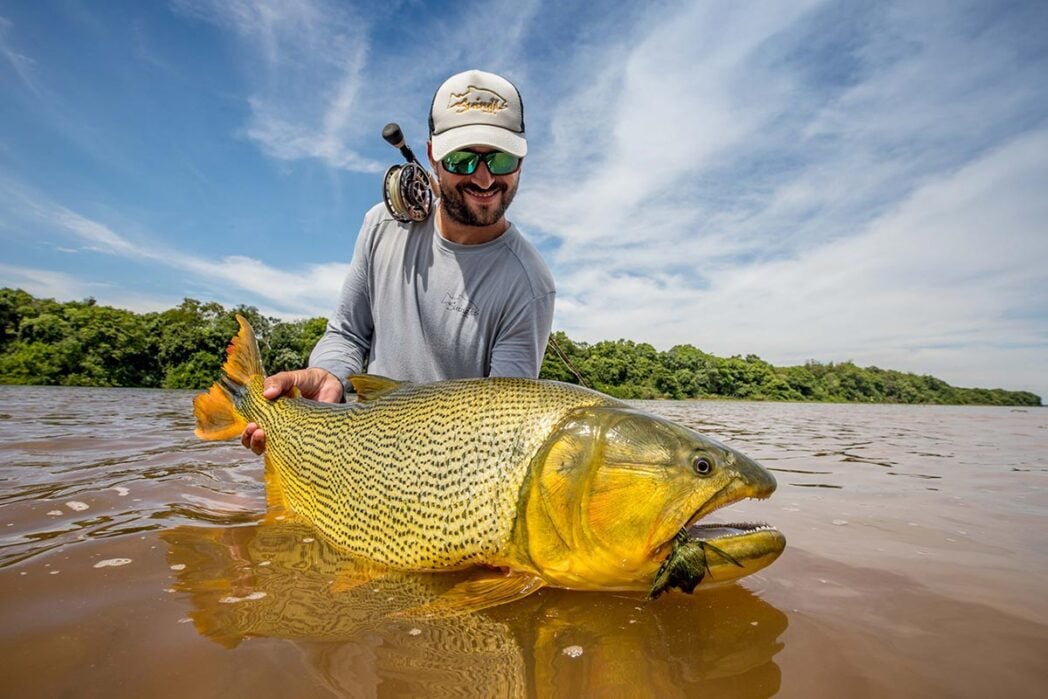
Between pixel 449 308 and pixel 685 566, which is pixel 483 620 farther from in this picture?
pixel 449 308

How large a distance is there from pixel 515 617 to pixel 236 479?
139 inches

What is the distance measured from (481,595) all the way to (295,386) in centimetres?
226

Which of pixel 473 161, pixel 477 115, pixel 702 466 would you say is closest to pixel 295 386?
pixel 473 161

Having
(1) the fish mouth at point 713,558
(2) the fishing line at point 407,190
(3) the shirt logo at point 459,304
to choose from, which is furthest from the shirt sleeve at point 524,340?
(1) the fish mouth at point 713,558

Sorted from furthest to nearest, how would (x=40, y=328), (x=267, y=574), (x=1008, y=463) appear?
1. (x=40, y=328)
2. (x=1008, y=463)
3. (x=267, y=574)

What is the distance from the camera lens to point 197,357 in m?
45.7

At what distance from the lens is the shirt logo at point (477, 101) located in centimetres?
382

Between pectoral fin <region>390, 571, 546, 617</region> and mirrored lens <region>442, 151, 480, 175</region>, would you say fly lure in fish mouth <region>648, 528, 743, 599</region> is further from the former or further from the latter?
mirrored lens <region>442, 151, 480, 175</region>

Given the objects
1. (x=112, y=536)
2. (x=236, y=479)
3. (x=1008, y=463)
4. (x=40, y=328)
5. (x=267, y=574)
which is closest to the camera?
(x=267, y=574)

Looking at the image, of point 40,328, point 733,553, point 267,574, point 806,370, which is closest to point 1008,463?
point 733,553

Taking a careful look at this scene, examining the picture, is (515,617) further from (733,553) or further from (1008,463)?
(1008,463)

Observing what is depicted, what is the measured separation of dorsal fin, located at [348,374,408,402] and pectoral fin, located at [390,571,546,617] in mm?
1201

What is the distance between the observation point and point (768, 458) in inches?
257

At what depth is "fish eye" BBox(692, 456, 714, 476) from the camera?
6.30 feet
